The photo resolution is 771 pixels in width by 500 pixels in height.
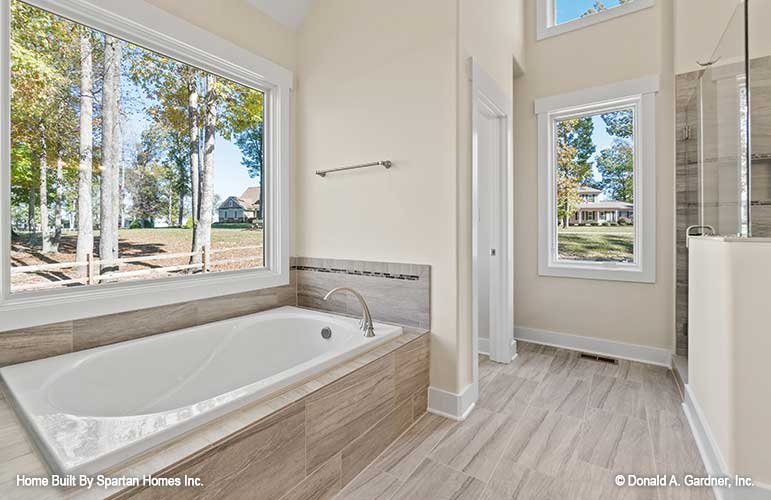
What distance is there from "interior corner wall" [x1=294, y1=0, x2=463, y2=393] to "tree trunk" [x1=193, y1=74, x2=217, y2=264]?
2.03 ft

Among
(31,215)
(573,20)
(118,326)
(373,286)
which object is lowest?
(118,326)

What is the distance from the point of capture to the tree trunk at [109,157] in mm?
1904

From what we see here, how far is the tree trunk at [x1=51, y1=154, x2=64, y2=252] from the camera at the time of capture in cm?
175

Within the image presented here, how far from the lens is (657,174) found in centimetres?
289

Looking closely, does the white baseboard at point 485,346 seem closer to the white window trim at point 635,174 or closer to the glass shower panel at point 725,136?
the white window trim at point 635,174

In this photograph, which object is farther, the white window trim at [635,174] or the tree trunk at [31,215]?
the white window trim at [635,174]

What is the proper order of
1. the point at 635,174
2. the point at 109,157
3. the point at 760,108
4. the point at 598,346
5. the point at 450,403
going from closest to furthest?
the point at 760,108 < the point at 109,157 < the point at 450,403 < the point at 635,174 < the point at 598,346

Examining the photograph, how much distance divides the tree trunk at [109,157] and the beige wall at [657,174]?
3109 millimetres

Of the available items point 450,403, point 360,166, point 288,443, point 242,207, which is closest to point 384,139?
point 360,166

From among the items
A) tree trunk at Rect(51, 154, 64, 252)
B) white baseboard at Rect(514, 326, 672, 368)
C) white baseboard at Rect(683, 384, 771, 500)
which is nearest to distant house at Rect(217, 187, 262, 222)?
tree trunk at Rect(51, 154, 64, 252)

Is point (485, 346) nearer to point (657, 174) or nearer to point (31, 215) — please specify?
point (657, 174)

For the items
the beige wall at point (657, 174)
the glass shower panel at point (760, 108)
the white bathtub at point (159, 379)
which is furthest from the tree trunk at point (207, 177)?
the glass shower panel at point (760, 108)

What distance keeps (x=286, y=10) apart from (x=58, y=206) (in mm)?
1948

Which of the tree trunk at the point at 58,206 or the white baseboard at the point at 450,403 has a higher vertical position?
the tree trunk at the point at 58,206
